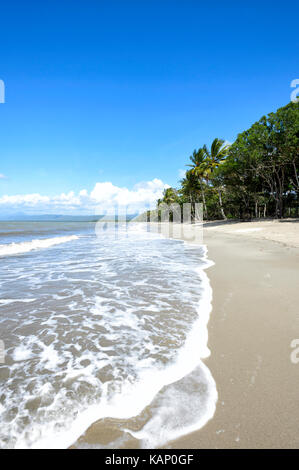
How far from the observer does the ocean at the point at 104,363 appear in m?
1.72

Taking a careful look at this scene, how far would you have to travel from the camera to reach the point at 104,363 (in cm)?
249

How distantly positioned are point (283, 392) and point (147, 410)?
4.04ft

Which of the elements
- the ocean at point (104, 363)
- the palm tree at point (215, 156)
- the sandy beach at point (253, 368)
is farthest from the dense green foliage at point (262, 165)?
the ocean at point (104, 363)

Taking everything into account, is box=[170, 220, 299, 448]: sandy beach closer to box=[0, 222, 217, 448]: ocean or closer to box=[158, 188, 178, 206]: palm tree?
box=[0, 222, 217, 448]: ocean

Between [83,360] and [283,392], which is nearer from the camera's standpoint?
[283,392]

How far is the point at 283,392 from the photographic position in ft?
6.52

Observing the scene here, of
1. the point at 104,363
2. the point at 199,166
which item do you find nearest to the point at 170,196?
the point at 199,166

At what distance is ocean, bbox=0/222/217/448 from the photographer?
1.72m

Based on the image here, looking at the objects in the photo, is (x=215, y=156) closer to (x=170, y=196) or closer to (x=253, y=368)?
(x=170, y=196)

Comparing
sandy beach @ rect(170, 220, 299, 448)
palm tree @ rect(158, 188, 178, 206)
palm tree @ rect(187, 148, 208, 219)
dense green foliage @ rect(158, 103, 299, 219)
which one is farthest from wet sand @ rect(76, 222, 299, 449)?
palm tree @ rect(158, 188, 178, 206)

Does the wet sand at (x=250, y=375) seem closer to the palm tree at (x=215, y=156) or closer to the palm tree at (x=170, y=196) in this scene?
the palm tree at (x=215, y=156)
